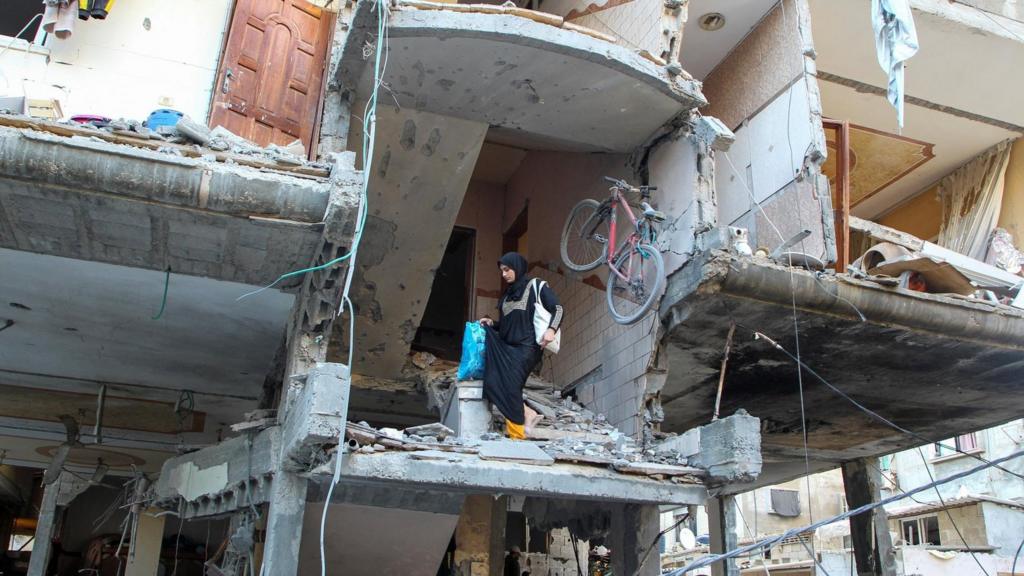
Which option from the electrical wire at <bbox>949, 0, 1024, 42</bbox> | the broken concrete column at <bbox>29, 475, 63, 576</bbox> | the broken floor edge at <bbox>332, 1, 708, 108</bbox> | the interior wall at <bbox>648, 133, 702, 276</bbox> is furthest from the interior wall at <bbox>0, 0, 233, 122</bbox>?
the electrical wire at <bbox>949, 0, 1024, 42</bbox>

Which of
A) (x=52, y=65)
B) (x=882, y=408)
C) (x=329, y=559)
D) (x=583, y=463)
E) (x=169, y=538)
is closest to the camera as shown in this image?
(x=583, y=463)

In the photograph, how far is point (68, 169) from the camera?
7.24 meters

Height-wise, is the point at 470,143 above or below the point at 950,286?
above

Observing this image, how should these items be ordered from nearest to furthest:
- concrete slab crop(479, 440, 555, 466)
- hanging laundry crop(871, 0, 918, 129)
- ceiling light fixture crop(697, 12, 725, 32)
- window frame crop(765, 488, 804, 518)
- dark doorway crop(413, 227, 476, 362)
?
concrete slab crop(479, 440, 555, 466)
hanging laundry crop(871, 0, 918, 129)
ceiling light fixture crop(697, 12, 725, 32)
dark doorway crop(413, 227, 476, 362)
window frame crop(765, 488, 804, 518)

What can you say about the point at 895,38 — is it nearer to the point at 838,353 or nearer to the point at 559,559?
the point at 838,353

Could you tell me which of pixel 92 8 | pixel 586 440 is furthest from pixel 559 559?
pixel 92 8

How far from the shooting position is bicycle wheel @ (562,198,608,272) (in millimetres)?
10766

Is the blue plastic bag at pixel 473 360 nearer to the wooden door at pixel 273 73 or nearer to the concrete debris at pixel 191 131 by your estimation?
the wooden door at pixel 273 73

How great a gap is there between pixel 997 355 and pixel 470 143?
7.22 m

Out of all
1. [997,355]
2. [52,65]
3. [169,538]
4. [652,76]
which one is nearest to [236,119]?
[52,65]

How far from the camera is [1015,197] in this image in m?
14.7

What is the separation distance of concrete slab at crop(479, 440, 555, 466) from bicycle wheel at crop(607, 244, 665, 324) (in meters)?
2.39

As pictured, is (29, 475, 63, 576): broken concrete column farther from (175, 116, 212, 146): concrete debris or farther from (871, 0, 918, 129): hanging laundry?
(871, 0, 918, 129): hanging laundry

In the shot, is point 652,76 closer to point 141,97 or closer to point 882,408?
point 141,97
